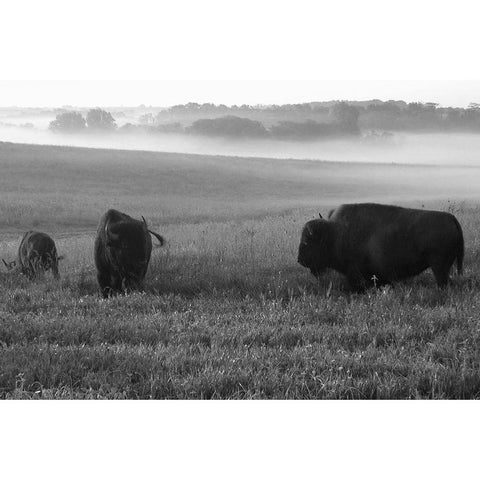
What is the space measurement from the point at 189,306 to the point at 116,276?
1676 millimetres

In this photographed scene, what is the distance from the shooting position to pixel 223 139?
18578 millimetres

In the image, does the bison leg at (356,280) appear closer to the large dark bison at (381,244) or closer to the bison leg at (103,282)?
the large dark bison at (381,244)

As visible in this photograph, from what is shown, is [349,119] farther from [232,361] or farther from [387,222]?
[232,361]

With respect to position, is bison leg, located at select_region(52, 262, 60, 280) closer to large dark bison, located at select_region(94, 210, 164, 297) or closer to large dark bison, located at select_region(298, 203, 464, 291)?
large dark bison, located at select_region(94, 210, 164, 297)

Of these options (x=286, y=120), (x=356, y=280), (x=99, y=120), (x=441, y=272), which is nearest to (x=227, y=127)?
(x=286, y=120)

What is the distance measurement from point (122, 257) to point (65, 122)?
36.0ft

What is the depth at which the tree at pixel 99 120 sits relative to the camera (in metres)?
19.7

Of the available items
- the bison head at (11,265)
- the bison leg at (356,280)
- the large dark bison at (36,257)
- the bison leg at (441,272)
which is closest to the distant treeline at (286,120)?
the large dark bison at (36,257)

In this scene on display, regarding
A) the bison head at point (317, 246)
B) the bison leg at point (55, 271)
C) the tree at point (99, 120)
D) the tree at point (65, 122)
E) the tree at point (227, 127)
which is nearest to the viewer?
the bison head at point (317, 246)

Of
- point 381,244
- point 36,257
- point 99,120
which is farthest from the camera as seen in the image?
point 99,120

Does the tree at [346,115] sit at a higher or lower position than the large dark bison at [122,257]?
higher

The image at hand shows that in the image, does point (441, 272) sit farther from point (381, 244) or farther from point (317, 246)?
point (317, 246)

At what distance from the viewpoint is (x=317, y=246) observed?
28.7 ft

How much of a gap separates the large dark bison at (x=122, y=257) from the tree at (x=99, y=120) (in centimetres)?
1092
